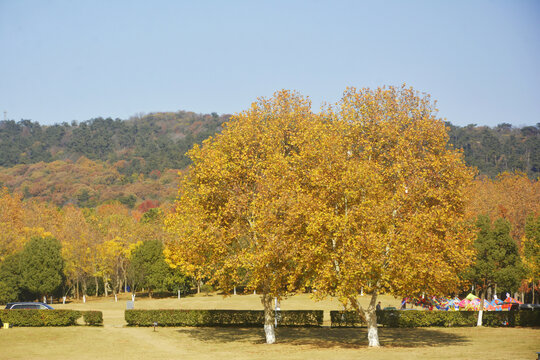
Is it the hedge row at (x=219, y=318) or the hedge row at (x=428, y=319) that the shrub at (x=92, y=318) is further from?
the hedge row at (x=428, y=319)

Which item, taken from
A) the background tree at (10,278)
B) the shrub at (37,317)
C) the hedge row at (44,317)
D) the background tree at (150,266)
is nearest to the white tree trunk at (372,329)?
the hedge row at (44,317)

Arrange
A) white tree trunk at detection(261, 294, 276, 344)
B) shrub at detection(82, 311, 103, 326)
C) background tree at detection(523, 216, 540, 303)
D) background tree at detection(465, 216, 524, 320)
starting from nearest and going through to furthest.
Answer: white tree trunk at detection(261, 294, 276, 344), shrub at detection(82, 311, 103, 326), background tree at detection(523, 216, 540, 303), background tree at detection(465, 216, 524, 320)

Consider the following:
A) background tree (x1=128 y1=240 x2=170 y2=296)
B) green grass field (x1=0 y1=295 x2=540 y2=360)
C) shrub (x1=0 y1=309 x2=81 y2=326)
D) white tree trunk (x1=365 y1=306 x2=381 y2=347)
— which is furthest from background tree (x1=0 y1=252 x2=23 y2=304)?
white tree trunk (x1=365 y1=306 x2=381 y2=347)

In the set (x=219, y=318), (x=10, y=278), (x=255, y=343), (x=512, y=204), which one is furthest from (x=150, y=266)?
(x=512, y=204)

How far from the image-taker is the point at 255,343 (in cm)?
3975

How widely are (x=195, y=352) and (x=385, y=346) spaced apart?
12536 mm

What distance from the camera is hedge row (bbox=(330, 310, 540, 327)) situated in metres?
49.8

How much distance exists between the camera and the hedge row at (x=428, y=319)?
49812 millimetres

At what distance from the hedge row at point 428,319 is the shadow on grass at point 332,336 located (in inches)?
56.9

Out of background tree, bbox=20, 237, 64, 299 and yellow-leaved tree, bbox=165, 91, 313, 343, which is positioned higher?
yellow-leaved tree, bbox=165, 91, 313, 343

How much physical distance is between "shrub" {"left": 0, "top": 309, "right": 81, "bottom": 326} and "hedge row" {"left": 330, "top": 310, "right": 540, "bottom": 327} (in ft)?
76.9

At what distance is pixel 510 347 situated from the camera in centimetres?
3453

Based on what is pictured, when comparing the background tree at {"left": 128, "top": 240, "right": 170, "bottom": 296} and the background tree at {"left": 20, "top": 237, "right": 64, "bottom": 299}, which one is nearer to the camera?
the background tree at {"left": 20, "top": 237, "right": 64, "bottom": 299}

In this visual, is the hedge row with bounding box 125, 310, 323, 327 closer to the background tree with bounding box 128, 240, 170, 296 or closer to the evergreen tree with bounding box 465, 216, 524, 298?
the evergreen tree with bounding box 465, 216, 524, 298
